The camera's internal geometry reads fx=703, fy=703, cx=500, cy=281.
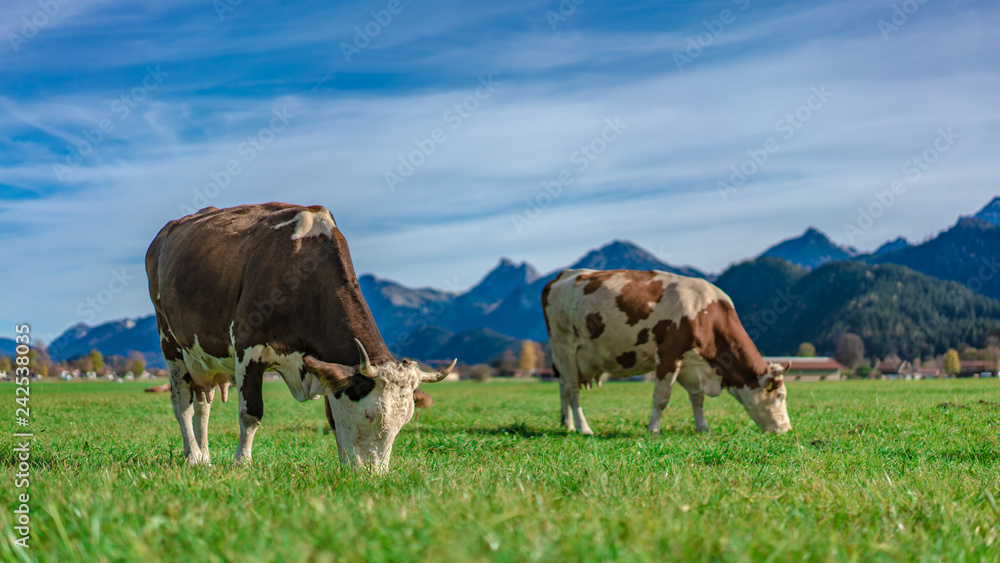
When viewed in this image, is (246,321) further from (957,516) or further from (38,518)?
(957,516)

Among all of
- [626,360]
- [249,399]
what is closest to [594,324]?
[626,360]

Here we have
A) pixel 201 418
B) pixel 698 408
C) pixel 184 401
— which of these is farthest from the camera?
pixel 698 408

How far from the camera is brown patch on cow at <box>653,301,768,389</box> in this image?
49.1ft

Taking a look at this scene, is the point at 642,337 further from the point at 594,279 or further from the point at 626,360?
the point at 594,279

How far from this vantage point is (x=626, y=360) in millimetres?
15695

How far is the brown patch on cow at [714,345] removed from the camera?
14961mm

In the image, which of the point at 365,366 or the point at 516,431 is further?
the point at 516,431

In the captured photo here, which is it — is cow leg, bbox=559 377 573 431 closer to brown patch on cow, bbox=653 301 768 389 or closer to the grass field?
brown patch on cow, bbox=653 301 768 389

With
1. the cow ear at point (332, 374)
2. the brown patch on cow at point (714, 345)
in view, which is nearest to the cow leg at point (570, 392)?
the brown patch on cow at point (714, 345)

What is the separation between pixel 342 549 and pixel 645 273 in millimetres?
13974

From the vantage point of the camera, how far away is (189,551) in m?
3.30

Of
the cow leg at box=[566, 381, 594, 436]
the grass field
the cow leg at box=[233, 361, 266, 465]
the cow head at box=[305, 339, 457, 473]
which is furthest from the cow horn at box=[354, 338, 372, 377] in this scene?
the cow leg at box=[566, 381, 594, 436]

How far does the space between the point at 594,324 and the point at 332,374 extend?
31.0 ft

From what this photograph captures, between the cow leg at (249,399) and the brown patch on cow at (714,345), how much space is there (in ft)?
29.8
